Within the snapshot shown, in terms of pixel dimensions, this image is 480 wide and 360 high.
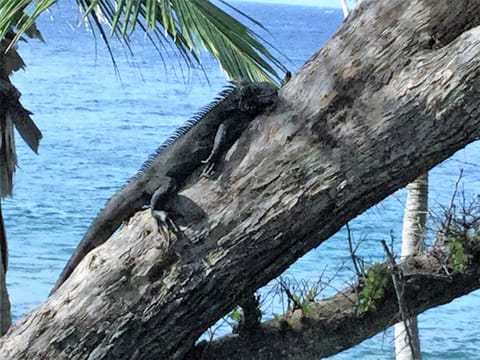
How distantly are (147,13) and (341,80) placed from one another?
2.57ft

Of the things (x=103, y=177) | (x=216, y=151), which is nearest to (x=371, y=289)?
(x=216, y=151)

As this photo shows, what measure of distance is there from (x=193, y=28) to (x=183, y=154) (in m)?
0.56

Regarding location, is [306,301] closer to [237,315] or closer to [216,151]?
[237,315]

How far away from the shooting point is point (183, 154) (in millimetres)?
3391

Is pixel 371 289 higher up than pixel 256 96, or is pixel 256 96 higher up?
pixel 256 96

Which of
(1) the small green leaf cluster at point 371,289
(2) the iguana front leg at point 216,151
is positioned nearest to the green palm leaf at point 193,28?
(2) the iguana front leg at point 216,151

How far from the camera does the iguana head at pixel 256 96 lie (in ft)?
A: 10.4

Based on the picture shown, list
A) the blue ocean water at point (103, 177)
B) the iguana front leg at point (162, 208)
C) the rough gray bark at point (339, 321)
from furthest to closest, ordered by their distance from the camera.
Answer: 1. the blue ocean water at point (103, 177)
2. the rough gray bark at point (339, 321)
3. the iguana front leg at point (162, 208)

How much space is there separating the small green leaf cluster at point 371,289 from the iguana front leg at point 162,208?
2.87 ft

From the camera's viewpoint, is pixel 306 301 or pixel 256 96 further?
pixel 306 301

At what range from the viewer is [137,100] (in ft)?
89.2

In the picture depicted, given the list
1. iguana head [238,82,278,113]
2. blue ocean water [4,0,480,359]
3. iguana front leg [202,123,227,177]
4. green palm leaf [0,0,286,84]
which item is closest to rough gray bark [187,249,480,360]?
blue ocean water [4,0,480,359]

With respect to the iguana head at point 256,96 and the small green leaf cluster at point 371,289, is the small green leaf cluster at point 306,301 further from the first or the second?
the iguana head at point 256,96

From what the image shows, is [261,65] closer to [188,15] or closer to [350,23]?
[188,15]
